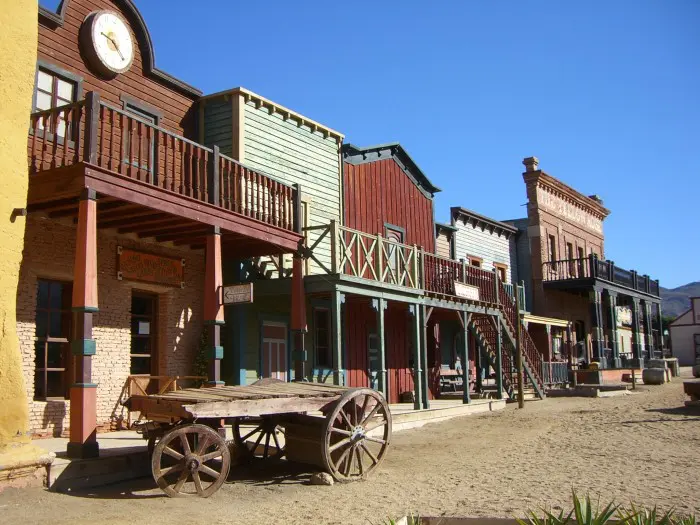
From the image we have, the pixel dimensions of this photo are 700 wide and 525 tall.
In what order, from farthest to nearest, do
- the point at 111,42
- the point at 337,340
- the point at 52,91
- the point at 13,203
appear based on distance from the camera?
1. the point at 337,340
2. the point at 111,42
3. the point at 52,91
4. the point at 13,203

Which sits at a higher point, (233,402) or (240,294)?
(240,294)

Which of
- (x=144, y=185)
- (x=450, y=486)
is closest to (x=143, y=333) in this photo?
(x=144, y=185)

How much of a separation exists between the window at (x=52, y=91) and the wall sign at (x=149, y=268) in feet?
7.33

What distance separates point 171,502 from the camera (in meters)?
7.41

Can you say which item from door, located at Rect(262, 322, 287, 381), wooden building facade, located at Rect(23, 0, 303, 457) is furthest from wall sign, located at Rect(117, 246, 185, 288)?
door, located at Rect(262, 322, 287, 381)

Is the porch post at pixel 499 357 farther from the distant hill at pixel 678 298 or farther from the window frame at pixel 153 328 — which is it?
the distant hill at pixel 678 298

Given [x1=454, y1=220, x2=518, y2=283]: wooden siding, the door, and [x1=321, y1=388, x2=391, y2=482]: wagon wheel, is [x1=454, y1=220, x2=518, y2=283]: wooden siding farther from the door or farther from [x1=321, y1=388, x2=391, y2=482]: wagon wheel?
[x1=321, y1=388, x2=391, y2=482]: wagon wheel

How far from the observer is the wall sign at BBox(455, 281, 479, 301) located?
18.1 metres

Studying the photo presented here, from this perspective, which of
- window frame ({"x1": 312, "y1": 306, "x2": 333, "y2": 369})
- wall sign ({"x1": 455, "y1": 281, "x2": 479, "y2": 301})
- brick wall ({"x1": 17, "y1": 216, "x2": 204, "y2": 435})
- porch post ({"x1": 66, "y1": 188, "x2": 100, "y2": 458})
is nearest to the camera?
porch post ({"x1": 66, "y1": 188, "x2": 100, "y2": 458})

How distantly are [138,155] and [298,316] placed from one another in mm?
4622

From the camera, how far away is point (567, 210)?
110 feet

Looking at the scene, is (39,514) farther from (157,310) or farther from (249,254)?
(249,254)

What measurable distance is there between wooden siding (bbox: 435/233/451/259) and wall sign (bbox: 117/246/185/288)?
1178cm

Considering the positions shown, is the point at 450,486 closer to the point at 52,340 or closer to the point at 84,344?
the point at 84,344
